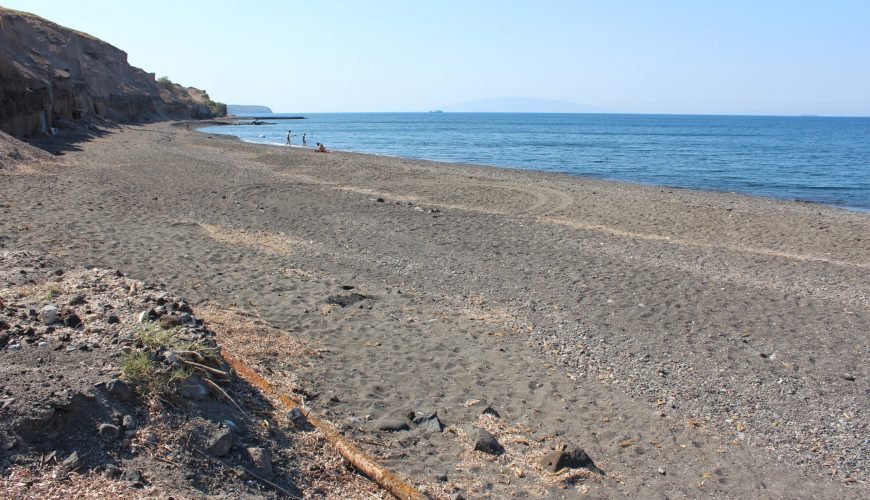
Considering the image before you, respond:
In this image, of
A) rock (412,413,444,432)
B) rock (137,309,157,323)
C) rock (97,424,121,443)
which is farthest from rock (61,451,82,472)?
rock (412,413,444,432)

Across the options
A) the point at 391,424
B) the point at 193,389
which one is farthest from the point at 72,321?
the point at 391,424

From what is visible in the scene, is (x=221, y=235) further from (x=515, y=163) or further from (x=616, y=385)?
(x=515, y=163)

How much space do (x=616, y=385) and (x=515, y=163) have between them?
33.7 metres

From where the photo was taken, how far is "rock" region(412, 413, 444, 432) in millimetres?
4996

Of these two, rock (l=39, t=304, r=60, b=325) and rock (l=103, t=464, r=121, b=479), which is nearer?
rock (l=103, t=464, r=121, b=479)

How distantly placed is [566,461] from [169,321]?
311 centimetres

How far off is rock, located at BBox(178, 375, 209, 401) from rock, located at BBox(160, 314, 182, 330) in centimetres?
88

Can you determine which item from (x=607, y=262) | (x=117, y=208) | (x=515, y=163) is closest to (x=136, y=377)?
(x=607, y=262)

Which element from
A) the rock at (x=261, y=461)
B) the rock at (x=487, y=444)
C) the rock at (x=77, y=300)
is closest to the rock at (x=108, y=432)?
the rock at (x=261, y=461)

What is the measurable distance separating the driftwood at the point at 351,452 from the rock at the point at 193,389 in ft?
2.22

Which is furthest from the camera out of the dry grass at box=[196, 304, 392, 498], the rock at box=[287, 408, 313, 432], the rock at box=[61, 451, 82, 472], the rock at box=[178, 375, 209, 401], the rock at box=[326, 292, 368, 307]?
the rock at box=[326, 292, 368, 307]

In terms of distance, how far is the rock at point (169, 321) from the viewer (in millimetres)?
4883

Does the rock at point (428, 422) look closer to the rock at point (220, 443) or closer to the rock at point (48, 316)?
the rock at point (220, 443)

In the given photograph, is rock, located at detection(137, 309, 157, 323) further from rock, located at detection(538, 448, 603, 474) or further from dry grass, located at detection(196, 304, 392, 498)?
rock, located at detection(538, 448, 603, 474)
